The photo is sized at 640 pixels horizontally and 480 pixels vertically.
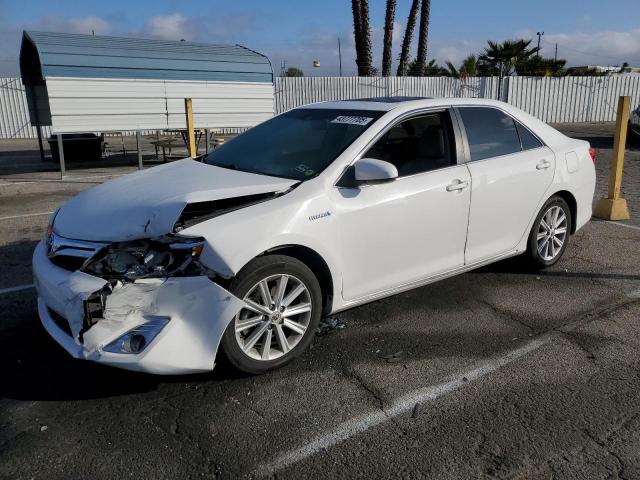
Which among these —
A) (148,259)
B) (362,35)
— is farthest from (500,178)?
(362,35)

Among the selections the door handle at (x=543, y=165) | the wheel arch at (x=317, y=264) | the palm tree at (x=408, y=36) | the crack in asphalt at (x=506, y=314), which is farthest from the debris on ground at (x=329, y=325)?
the palm tree at (x=408, y=36)

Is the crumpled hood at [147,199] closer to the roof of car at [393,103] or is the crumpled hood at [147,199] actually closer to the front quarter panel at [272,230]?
the front quarter panel at [272,230]

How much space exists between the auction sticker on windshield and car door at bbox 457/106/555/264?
0.89 m

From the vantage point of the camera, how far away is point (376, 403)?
317cm

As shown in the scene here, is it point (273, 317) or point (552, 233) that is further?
point (552, 233)

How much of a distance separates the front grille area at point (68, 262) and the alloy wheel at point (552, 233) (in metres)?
3.82

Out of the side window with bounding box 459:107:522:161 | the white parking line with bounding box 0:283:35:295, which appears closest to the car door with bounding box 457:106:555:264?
the side window with bounding box 459:107:522:161

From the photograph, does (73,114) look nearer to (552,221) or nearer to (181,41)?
(181,41)

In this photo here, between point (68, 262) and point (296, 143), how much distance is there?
1.83 meters

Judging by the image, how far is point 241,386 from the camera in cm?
335

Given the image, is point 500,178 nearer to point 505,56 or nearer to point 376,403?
point 376,403

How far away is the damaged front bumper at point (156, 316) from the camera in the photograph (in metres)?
2.99

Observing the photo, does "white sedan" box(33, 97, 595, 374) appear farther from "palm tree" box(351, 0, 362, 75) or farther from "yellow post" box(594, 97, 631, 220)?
"palm tree" box(351, 0, 362, 75)

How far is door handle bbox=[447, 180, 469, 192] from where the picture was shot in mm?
4208
